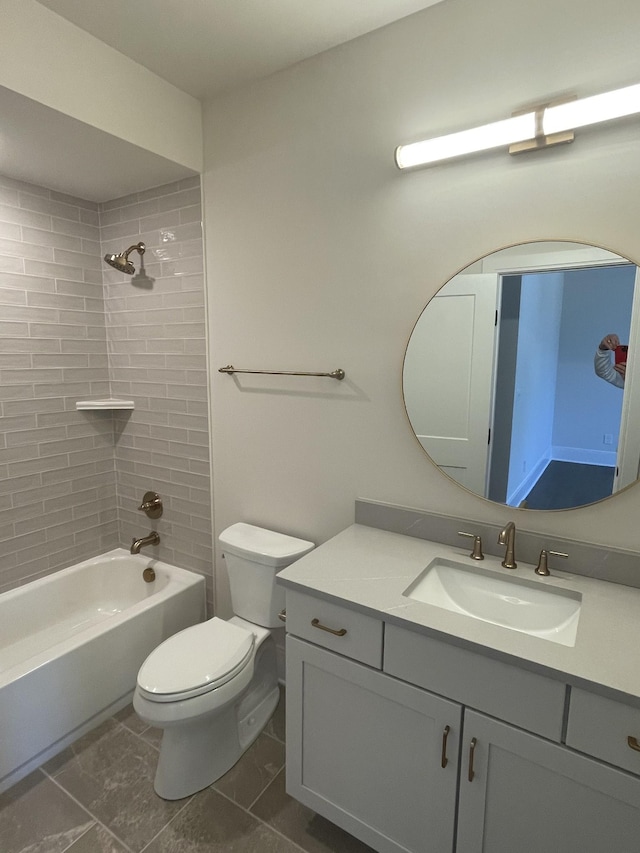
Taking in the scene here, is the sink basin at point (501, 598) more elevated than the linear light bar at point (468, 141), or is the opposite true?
the linear light bar at point (468, 141)

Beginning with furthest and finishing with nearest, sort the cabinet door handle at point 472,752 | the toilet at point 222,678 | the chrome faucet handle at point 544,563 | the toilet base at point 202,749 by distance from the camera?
the toilet base at point 202,749
the toilet at point 222,678
the chrome faucet handle at point 544,563
the cabinet door handle at point 472,752

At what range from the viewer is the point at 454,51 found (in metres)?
1.48

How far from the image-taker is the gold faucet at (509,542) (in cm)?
146

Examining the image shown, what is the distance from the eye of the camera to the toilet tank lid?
6.14 feet

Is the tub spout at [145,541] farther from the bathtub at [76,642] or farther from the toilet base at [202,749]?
the toilet base at [202,749]

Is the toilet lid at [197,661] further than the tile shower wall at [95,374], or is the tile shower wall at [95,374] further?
the tile shower wall at [95,374]

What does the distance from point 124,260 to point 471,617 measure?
2.17m

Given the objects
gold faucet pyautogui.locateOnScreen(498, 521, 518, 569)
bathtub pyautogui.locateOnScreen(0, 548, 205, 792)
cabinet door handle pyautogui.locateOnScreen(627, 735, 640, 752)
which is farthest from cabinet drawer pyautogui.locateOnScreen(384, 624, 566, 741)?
bathtub pyautogui.locateOnScreen(0, 548, 205, 792)

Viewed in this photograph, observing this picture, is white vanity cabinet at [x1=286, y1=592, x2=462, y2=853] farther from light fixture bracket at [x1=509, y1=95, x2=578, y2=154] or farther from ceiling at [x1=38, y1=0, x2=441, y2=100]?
ceiling at [x1=38, y1=0, x2=441, y2=100]

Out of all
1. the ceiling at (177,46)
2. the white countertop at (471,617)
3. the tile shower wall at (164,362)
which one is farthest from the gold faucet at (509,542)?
the ceiling at (177,46)

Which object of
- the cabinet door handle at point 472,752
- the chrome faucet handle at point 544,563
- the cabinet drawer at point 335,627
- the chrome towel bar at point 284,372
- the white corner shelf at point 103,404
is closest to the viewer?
the cabinet door handle at point 472,752

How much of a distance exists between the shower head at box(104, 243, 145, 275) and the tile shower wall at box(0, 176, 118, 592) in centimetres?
29

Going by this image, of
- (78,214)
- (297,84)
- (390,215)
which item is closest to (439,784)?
(390,215)

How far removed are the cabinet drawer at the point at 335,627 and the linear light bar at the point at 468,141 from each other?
1417 mm
